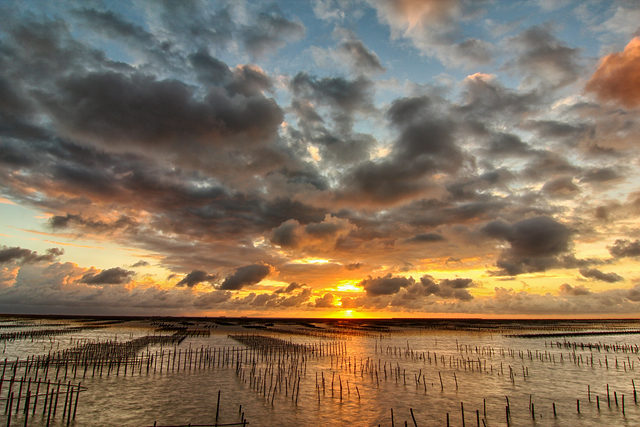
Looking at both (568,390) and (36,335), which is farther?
(36,335)

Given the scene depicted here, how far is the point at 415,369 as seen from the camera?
Answer: 53.6 meters

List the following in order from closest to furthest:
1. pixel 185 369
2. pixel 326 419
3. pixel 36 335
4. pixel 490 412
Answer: pixel 326 419 < pixel 490 412 < pixel 185 369 < pixel 36 335

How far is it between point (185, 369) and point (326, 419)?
1103 inches

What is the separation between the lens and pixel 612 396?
1518 inches

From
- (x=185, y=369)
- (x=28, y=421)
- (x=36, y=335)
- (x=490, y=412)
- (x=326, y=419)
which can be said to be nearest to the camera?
(x=28, y=421)

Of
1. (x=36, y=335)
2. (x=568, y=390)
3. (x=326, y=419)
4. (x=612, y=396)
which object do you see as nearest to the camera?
(x=326, y=419)

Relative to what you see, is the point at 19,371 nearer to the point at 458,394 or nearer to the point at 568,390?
the point at 458,394

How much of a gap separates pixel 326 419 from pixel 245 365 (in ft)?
88.3

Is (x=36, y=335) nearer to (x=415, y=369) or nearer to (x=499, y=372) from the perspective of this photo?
(x=415, y=369)

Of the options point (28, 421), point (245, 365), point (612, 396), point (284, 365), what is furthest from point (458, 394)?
point (28, 421)

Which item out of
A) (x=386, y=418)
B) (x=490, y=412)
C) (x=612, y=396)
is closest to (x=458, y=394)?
(x=490, y=412)

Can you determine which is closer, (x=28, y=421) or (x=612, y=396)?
(x=28, y=421)

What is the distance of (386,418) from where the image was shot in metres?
30.2

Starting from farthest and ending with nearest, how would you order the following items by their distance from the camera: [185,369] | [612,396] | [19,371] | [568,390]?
[185,369], [19,371], [568,390], [612,396]
